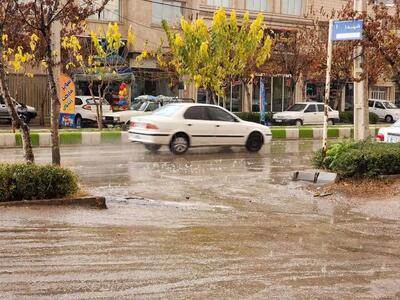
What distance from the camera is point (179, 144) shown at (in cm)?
1747

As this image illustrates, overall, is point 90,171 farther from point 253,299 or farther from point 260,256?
point 253,299

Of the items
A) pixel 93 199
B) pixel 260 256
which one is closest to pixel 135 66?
pixel 93 199

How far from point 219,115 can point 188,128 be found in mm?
1256

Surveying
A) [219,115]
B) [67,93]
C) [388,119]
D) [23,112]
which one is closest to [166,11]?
[23,112]

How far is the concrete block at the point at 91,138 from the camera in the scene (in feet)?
69.3

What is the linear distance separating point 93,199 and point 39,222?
1476mm

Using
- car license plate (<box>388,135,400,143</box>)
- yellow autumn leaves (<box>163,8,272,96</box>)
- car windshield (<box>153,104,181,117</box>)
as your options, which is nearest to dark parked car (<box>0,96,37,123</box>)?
yellow autumn leaves (<box>163,8,272,96</box>)

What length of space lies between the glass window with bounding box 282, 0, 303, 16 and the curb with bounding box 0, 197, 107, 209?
35.1 metres

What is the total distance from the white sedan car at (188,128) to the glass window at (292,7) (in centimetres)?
2537

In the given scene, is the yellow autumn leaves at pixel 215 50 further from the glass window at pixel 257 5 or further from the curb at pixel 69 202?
the curb at pixel 69 202

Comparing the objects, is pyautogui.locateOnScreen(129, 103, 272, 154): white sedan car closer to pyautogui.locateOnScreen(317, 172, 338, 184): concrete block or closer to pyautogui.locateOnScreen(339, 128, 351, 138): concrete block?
pyautogui.locateOnScreen(317, 172, 338, 184): concrete block

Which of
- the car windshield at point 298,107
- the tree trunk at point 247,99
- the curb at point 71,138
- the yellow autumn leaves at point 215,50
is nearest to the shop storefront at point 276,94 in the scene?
the tree trunk at point 247,99

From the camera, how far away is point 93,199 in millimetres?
9117

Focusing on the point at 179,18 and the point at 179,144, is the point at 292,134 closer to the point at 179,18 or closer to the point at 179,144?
the point at 179,144
